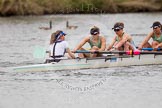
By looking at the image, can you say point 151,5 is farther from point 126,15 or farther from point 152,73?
point 152,73

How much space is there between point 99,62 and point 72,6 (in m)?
33.2

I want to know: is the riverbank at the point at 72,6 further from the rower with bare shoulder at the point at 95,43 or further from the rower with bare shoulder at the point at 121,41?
the rower with bare shoulder at the point at 95,43

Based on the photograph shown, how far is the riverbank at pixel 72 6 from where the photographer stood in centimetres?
5512

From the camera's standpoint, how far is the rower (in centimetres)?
2302

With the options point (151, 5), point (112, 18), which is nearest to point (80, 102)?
point (112, 18)

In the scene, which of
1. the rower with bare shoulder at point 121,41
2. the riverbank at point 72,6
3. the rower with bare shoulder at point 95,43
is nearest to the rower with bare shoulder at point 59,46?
the rower with bare shoulder at point 95,43

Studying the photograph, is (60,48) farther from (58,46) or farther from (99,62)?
(99,62)

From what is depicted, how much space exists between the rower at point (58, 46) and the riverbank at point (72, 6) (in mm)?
31245

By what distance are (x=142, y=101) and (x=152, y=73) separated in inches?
179

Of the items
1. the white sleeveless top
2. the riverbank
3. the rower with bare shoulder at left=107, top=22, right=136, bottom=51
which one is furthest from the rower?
the riverbank

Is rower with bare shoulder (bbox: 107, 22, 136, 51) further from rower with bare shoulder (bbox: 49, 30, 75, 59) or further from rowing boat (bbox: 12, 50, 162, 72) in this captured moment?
rower with bare shoulder (bbox: 49, 30, 75, 59)

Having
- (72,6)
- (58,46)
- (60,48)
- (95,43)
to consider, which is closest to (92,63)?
(95,43)

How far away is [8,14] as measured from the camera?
55438mm

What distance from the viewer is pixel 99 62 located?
23.7m
